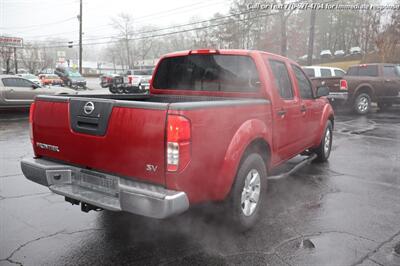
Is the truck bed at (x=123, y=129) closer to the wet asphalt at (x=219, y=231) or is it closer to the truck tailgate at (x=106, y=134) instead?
the truck tailgate at (x=106, y=134)

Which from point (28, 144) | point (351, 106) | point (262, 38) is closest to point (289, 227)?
point (28, 144)

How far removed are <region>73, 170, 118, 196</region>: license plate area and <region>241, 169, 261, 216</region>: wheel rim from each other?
1.32 meters

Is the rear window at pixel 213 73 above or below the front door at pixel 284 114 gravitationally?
above

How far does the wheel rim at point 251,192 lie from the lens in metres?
3.86

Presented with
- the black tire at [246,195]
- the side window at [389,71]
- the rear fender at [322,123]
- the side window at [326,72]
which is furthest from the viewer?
the side window at [326,72]

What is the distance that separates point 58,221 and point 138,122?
1869mm

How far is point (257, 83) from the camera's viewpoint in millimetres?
4383

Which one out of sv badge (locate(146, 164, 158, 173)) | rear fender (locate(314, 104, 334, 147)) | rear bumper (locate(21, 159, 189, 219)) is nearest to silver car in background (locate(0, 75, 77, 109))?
rear fender (locate(314, 104, 334, 147))

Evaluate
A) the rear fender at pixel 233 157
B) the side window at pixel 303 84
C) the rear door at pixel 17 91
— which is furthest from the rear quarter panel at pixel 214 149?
the rear door at pixel 17 91

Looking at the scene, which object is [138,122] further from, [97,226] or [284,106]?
[284,106]

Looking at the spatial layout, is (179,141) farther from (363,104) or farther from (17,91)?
(363,104)

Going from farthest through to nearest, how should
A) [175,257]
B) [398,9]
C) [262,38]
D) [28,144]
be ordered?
[262,38] → [398,9] → [28,144] → [175,257]

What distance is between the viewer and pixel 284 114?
4609mm

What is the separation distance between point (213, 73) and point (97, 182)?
2.07 metres
